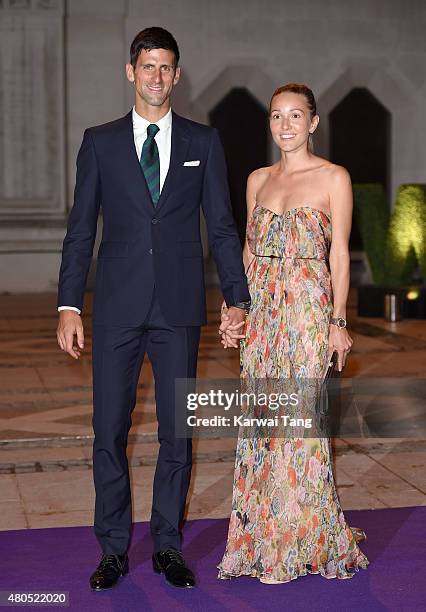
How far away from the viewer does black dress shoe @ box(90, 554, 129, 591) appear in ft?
12.4

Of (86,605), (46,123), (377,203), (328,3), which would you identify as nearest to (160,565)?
(86,605)

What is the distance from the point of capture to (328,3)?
655 inches

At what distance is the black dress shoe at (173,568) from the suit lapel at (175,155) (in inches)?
48.4

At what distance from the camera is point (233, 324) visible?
3879 millimetres

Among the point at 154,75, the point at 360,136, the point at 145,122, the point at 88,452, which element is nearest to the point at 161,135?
the point at 145,122

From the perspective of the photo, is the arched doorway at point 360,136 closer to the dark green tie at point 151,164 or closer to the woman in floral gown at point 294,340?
the woman in floral gown at point 294,340

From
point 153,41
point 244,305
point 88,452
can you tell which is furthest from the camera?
point 88,452

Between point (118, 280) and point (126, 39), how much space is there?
12809mm

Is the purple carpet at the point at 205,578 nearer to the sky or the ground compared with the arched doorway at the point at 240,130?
nearer to the ground

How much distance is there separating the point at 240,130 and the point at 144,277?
14.5 meters

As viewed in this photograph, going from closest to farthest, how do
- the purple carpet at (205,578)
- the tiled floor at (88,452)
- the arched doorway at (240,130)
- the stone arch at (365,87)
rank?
the purple carpet at (205,578) → the tiled floor at (88,452) → the stone arch at (365,87) → the arched doorway at (240,130)

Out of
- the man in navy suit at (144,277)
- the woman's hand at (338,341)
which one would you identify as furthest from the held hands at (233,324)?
the woman's hand at (338,341)

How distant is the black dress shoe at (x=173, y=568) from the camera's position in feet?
12.5

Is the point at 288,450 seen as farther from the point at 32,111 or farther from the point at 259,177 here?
the point at 32,111
